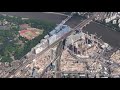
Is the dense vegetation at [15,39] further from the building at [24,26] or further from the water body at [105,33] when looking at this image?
the water body at [105,33]

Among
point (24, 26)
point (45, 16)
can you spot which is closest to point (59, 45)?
point (24, 26)

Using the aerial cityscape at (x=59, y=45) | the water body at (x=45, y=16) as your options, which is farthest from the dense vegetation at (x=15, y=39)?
the water body at (x=45, y=16)

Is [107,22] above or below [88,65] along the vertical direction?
above

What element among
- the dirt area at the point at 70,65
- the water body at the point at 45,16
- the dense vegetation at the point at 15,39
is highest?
the water body at the point at 45,16

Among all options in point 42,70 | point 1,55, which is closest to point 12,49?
point 1,55

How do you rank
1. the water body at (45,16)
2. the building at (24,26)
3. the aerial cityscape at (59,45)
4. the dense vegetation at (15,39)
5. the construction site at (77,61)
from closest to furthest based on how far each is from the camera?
the construction site at (77,61) < the aerial cityscape at (59,45) < the dense vegetation at (15,39) < the building at (24,26) < the water body at (45,16)

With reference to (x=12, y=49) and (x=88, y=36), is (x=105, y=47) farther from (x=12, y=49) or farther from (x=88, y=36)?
(x=12, y=49)

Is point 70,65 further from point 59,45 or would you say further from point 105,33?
point 105,33

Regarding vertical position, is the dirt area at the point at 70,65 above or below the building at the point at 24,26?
below
